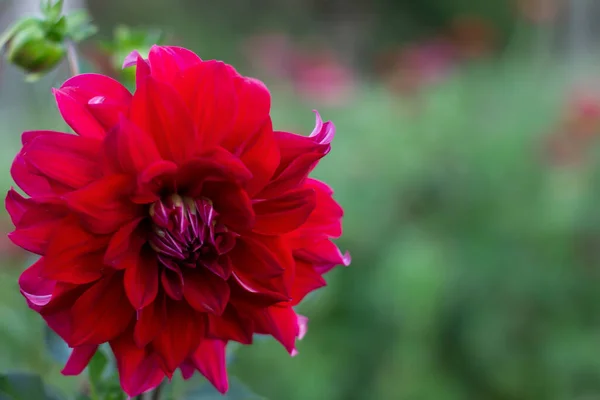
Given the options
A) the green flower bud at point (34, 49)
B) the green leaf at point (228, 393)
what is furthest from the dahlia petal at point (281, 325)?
the green flower bud at point (34, 49)

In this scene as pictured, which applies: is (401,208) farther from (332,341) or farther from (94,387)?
(94,387)

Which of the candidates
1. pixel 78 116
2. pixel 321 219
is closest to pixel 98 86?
pixel 78 116

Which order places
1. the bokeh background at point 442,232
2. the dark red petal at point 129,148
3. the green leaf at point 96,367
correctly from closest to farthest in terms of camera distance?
1. the dark red petal at point 129,148
2. the green leaf at point 96,367
3. the bokeh background at point 442,232

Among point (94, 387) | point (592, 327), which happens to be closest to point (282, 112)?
→ point (592, 327)

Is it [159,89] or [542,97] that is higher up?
[159,89]

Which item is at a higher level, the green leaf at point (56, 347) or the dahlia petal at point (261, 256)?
the dahlia petal at point (261, 256)

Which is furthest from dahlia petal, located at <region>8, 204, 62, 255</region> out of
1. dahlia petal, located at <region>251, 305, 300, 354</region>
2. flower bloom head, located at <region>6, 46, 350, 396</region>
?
dahlia petal, located at <region>251, 305, 300, 354</region>

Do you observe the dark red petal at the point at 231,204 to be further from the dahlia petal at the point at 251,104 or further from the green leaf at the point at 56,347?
the green leaf at the point at 56,347

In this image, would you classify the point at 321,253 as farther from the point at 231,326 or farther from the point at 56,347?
the point at 56,347
